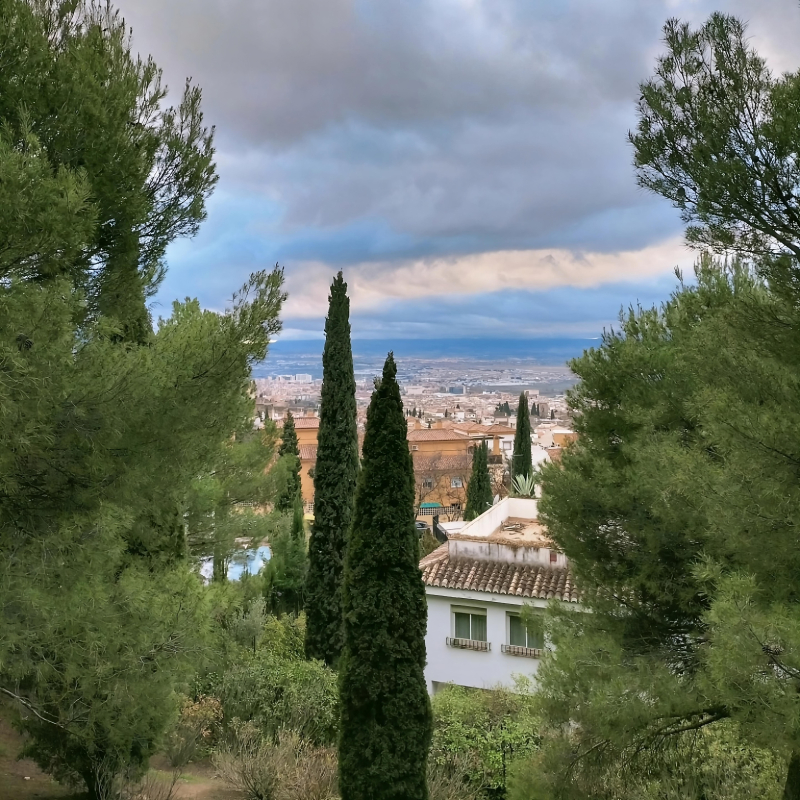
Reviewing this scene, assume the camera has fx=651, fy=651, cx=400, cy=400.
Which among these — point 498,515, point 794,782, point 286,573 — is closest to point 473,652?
point 498,515

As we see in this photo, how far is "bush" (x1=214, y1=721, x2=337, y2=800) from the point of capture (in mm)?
7594

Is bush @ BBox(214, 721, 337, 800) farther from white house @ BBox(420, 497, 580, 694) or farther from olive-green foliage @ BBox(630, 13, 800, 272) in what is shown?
olive-green foliage @ BBox(630, 13, 800, 272)

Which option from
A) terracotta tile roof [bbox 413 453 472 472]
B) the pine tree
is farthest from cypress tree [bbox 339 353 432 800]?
terracotta tile roof [bbox 413 453 472 472]

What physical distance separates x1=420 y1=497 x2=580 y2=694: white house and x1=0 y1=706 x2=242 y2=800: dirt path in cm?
472

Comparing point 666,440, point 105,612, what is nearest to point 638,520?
point 666,440

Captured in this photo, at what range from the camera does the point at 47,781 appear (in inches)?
298

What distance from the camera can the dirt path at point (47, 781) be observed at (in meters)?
6.99

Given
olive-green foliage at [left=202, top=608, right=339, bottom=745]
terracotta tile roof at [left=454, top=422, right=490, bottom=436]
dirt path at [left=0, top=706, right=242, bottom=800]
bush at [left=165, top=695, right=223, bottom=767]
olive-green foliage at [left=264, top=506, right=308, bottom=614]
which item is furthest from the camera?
terracotta tile roof at [left=454, top=422, right=490, bottom=436]

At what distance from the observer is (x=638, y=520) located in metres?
6.52

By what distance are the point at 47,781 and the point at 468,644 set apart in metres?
6.96

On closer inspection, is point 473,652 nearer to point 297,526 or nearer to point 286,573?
point 286,573

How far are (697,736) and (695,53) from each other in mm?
6326

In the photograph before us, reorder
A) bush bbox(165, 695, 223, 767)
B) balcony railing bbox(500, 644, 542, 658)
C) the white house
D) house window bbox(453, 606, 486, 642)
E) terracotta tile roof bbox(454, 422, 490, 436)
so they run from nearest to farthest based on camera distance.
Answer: bush bbox(165, 695, 223, 767) → balcony railing bbox(500, 644, 542, 658) → the white house → house window bbox(453, 606, 486, 642) → terracotta tile roof bbox(454, 422, 490, 436)

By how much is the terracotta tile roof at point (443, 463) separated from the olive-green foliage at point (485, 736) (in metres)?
27.1
